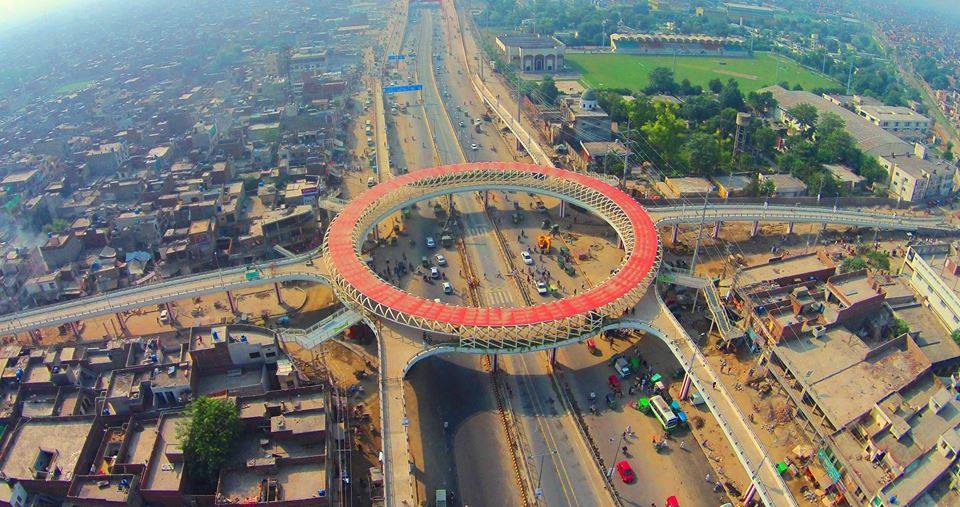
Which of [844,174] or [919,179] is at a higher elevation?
[919,179]

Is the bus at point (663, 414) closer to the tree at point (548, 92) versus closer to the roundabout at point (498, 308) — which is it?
the roundabout at point (498, 308)

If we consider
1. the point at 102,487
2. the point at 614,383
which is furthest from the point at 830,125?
the point at 102,487

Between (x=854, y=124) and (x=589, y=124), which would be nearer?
(x=589, y=124)

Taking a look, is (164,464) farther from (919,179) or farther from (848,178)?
(919,179)

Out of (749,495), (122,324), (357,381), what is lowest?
(749,495)

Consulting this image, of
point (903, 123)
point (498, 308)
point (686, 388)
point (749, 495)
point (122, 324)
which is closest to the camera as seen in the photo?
point (749, 495)

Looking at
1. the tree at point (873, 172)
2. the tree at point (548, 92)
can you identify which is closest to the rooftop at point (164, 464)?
the tree at point (873, 172)

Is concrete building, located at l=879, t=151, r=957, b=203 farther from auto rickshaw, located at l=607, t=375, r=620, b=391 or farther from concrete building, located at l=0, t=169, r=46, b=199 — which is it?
concrete building, located at l=0, t=169, r=46, b=199

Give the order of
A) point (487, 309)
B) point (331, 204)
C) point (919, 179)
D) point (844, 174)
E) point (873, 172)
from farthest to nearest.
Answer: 1. point (844, 174)
2. point (873, 172)
3. point (919, 179)
4. point (331, 204)
5. point (487, 309)
